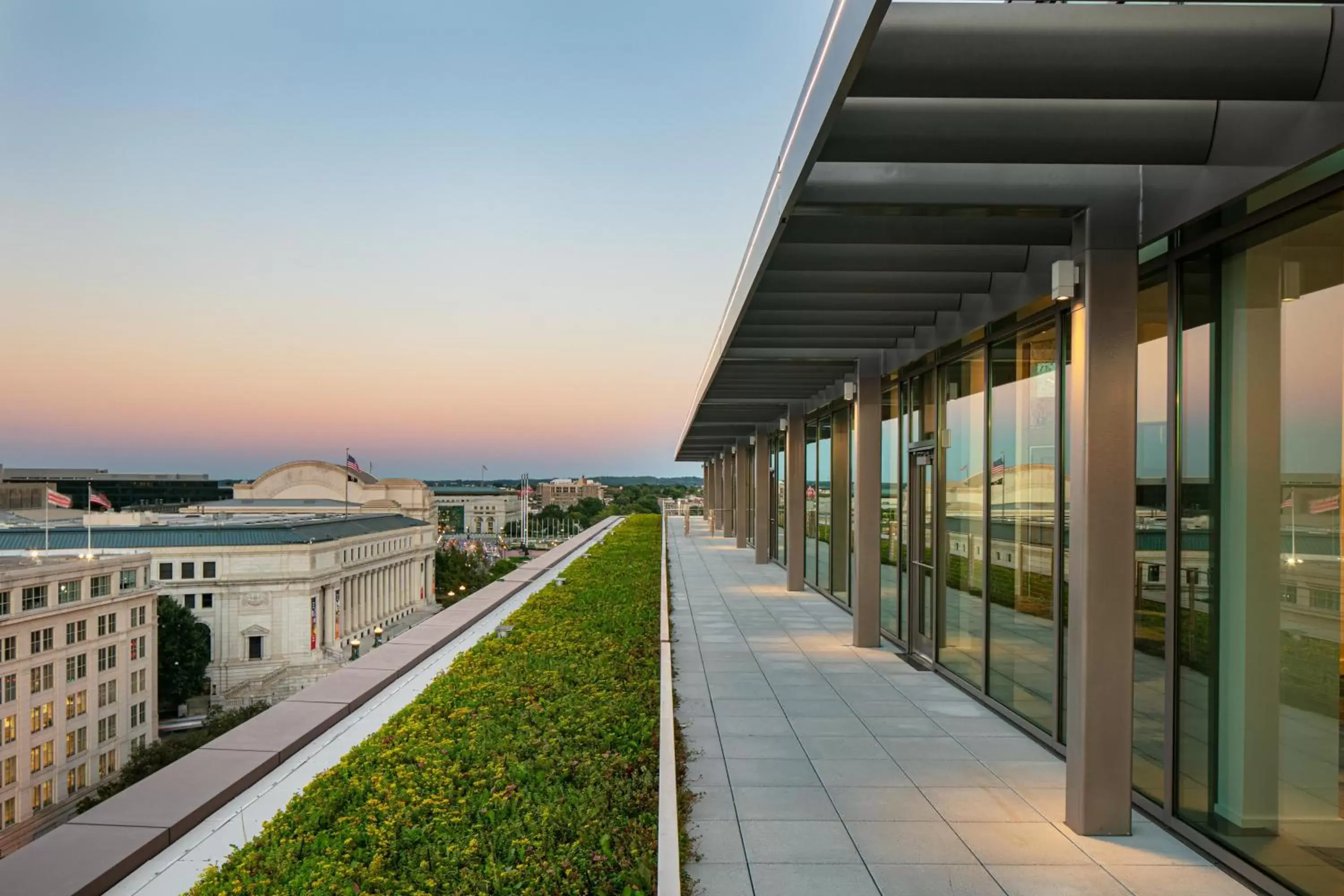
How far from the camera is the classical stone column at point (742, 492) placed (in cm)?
2725

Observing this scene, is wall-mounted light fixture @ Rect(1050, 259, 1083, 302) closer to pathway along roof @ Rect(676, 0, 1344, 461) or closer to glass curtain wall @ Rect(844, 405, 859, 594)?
pathway along roof @ Rect(676, 0, 1344, 461)

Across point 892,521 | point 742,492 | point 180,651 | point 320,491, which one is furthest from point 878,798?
point 320,491

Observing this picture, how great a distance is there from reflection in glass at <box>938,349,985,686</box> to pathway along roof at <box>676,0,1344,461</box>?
184cm

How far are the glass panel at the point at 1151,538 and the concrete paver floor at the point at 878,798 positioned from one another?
547 mm

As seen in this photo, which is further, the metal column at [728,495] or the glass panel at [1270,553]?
the metal column at [728,495]

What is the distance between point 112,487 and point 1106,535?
19318 centimetres

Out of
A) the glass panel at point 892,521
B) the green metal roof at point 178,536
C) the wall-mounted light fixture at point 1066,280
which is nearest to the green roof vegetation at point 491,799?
the wall-mounted light fixture at point 1066,280

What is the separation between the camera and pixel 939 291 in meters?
7.59

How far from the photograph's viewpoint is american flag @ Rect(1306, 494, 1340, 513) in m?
3.92

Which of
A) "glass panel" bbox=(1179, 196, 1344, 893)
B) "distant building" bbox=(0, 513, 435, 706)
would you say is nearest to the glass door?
"glass panel" bbox=(1179, 196, 1344, 893)

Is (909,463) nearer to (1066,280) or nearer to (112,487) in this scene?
(1066,280)

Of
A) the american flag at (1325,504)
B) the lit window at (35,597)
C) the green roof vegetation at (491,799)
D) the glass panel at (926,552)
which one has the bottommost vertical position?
the lit window at (35,597)

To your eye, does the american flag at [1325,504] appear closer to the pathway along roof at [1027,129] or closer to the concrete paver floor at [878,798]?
the pathway along roof at [1027,129]

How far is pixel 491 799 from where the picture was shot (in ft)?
15.2
